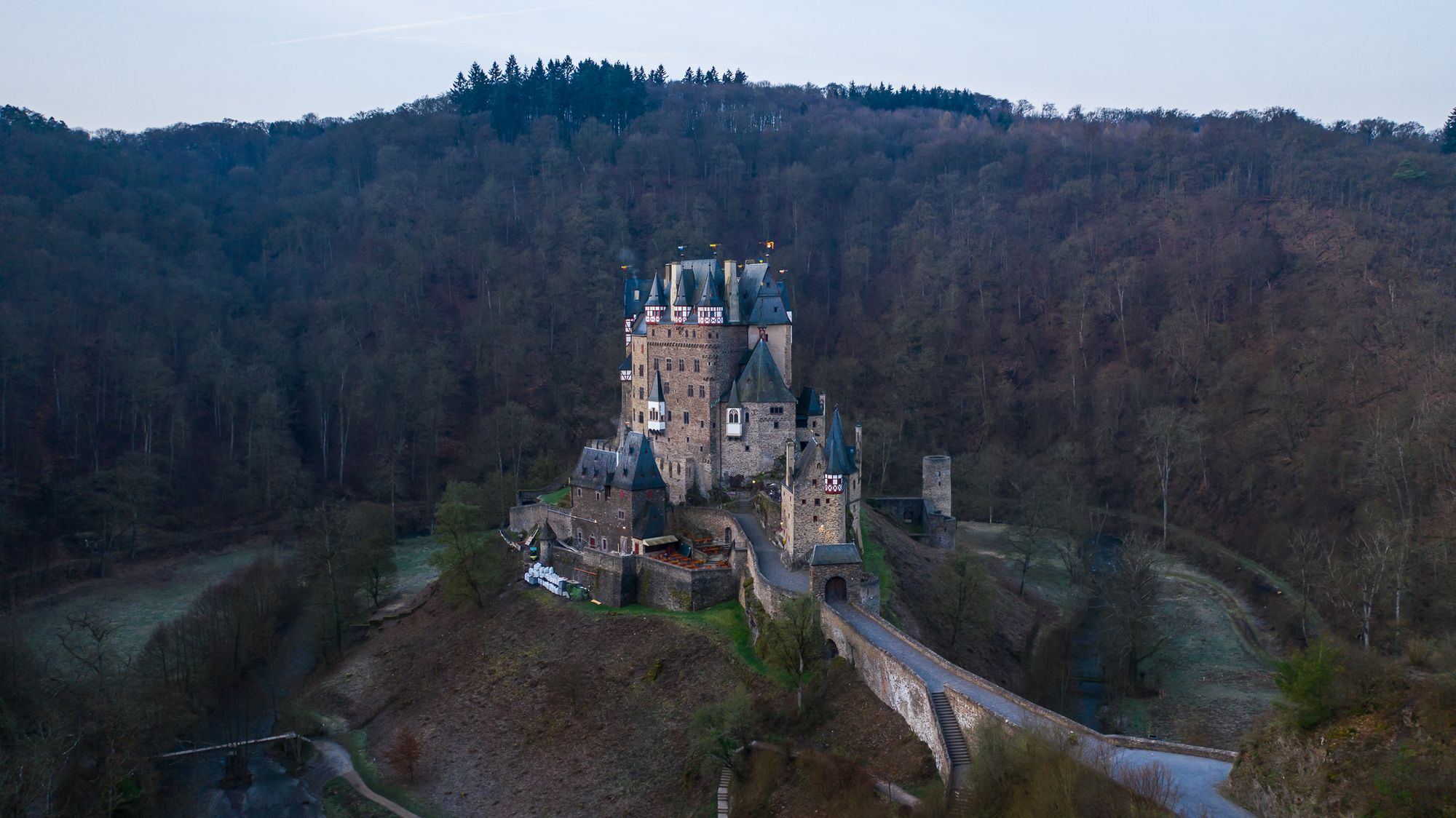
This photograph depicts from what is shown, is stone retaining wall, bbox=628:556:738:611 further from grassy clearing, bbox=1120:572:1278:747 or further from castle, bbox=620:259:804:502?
grassy clearing, bbox=1120:572:1278:747

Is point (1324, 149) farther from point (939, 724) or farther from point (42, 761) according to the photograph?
point (42, 761)

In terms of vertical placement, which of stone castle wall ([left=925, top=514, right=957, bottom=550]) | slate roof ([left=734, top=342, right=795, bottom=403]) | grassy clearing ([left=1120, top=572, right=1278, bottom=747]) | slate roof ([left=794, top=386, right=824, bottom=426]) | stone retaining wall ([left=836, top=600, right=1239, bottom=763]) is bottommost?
grassy clearing ([left=1120, top=572, right=1278, bottom=747])

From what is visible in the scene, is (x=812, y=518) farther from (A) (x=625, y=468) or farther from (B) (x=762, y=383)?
(B) (x=762, y=383)

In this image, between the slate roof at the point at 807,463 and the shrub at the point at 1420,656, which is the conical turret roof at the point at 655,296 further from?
the shrub at the point at 1420,656

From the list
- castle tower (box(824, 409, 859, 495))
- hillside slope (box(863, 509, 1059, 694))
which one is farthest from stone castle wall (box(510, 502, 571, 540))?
castle tower (box(824, 409, 859, 495))

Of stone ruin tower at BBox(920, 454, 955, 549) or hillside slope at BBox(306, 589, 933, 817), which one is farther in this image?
stone ruin tower at BBox(920, 454, 955, 549)

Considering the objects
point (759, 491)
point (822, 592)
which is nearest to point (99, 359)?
point (759, 491)
